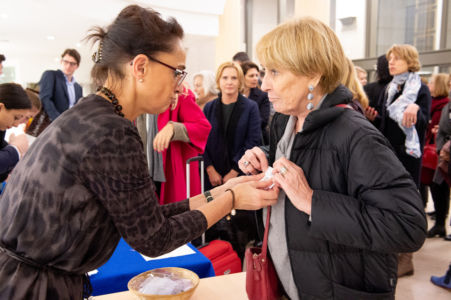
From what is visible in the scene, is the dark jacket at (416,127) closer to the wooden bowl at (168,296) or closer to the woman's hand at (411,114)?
the woman's hand at (411,114)

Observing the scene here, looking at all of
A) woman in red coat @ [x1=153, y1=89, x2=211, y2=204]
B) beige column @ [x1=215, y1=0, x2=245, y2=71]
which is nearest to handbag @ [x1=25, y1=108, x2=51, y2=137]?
woman in red coat @ [x1=153, y1=89, x2=211, y2=204]

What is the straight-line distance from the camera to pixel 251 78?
4293 mm

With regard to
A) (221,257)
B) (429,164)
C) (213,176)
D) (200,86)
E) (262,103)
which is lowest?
(221,257)

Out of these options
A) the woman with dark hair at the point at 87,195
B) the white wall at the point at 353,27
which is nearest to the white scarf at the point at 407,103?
the woman with dark hair at the point at 87,195

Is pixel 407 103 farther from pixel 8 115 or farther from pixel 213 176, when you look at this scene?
pixel 8 115

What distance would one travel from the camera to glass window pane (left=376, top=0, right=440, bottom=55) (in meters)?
6.79

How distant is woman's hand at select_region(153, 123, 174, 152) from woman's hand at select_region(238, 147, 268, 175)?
4.07ft

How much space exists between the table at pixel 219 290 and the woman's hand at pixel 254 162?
1.50 feet

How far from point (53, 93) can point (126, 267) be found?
4.50 m

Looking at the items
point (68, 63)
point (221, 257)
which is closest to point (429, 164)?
point (221, 257)

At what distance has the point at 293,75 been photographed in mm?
1240

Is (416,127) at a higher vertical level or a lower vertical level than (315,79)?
lower

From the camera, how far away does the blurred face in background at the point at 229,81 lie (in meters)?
3.57

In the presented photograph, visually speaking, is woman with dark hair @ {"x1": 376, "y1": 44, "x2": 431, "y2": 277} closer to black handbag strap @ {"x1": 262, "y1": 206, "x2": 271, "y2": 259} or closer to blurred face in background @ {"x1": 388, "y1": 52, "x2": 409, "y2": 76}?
blurred face in background @ {"x1": 388, "y1": 52, "x2": 409, "y2": 76}
